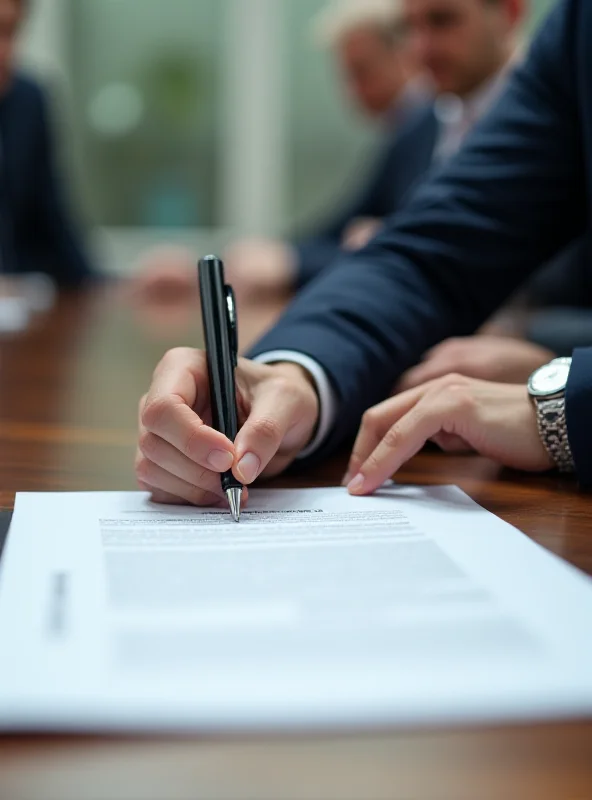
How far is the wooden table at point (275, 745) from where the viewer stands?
28cm

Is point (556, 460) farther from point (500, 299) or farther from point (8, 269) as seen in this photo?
point (8, 269)

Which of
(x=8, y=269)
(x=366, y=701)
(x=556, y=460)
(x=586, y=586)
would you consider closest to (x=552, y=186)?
(x=556, y=460)

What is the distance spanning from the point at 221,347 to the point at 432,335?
315mm

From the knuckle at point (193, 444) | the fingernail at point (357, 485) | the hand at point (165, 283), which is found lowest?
the hand at point (165, 283)

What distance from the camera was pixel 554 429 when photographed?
634 mm

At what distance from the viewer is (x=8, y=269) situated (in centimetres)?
254

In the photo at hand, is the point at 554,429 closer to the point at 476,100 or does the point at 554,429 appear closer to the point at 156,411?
the point at 156,411

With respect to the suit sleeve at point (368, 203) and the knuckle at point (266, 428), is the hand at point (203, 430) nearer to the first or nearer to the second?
the knuckle at point (266, 428)

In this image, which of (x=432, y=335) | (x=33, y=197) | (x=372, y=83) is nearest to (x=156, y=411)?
(x=432, y=335)

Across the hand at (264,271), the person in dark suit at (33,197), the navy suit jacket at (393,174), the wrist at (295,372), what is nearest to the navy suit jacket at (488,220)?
the wrist at (295,372)

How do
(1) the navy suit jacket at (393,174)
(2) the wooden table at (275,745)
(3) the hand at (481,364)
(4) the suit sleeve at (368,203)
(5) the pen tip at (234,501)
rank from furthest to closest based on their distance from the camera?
(4) the suit sleeve at (368,203), (1) the navy suit jacket at (393,174), (3) the hand at (481,364), (5) the pen tip at (234,501), (2) the wooden table at (275,745)

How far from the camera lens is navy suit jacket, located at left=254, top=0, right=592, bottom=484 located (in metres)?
0.83

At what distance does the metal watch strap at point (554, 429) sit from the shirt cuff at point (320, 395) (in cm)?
15

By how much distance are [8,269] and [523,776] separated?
2456 millimetres
